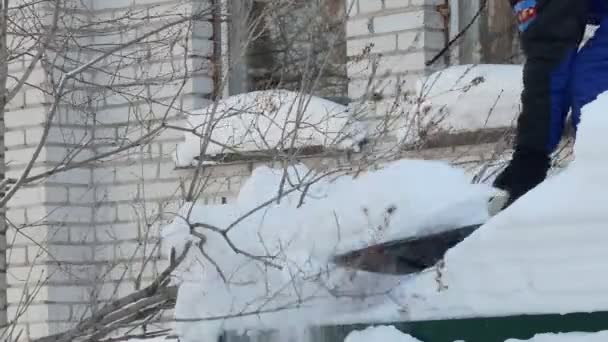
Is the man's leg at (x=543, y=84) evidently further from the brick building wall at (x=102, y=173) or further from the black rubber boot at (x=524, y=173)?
the brick building wall at (x=102, y=173)

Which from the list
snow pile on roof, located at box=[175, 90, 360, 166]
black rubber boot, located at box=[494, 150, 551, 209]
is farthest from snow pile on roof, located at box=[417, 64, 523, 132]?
black rubber boot, located at box=[494, 150, 551, 209]

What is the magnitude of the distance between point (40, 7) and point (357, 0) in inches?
77.4

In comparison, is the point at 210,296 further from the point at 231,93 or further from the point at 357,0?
the point at 231,93

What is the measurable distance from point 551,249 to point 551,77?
103 cm

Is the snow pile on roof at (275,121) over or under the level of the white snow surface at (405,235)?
over

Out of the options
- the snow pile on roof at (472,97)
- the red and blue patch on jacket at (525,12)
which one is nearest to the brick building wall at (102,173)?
the snow pile on roof at (472,97)

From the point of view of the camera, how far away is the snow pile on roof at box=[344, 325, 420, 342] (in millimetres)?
2594

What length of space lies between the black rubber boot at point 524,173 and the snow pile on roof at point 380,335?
0.67 m

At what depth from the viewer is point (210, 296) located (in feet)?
9.98

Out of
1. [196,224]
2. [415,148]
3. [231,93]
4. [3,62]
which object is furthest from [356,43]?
[196,224]

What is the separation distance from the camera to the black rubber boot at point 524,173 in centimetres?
325

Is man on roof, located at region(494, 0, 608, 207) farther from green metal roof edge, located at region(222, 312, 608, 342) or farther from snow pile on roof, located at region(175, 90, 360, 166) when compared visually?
snow pile on roof, located at region(175, 90, 360, 166)

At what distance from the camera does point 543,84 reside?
11.0 ft

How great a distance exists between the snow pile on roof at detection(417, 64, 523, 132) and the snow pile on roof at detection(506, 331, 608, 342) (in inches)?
212
